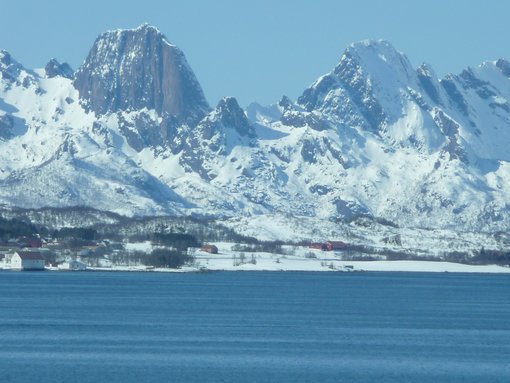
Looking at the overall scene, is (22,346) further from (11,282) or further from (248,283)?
(248,283)

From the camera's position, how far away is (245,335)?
101312mm

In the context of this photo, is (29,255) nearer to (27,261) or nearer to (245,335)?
(27,261)

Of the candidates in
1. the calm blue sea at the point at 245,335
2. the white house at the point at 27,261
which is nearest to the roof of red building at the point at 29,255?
the white house at the point at 27,261

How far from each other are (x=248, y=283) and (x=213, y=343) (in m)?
84.0

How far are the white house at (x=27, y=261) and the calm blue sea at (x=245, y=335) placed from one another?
3180 cm

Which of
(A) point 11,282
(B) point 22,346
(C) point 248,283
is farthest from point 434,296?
(B) point 22,346

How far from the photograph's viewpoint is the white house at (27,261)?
192 meters

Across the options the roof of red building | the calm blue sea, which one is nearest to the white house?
the roof of red building

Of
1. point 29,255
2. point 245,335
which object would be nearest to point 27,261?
point 29,255

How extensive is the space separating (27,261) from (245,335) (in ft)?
308

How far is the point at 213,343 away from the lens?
95.8 meters

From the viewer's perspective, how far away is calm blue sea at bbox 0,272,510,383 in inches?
3282

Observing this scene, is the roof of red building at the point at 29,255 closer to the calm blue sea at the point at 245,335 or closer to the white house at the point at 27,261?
the white house at the point at 27,261

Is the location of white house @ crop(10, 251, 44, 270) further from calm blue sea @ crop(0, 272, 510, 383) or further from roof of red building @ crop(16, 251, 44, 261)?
calm blue sea @ crop(0, 272, 510, 383)
